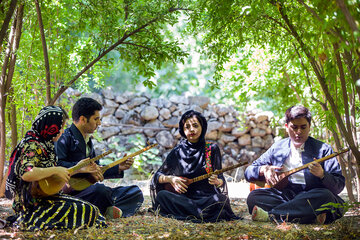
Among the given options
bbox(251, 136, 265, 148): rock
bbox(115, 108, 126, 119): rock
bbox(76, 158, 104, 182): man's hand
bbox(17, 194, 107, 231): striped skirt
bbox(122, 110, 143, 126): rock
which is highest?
bbox(115, 108, 126, 119): rock

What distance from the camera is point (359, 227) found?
345 cm

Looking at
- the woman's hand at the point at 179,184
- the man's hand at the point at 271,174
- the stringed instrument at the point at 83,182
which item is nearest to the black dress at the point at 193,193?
the woman's hand at the point at 179,184

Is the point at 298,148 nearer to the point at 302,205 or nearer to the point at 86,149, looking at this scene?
the point at 302,205

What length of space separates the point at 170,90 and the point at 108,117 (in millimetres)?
7627

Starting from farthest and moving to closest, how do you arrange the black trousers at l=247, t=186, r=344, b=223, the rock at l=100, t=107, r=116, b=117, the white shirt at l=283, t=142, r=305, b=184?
1. the rock at l=100, t=107, r=116, b=117
2. the white shirt at l=283, t=142, r=305, b=184
3. the black trousers at l=247, t=186, r=344, b=223

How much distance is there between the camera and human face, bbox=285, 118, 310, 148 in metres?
4.22

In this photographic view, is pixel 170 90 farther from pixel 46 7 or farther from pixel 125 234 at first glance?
pixel 125 234

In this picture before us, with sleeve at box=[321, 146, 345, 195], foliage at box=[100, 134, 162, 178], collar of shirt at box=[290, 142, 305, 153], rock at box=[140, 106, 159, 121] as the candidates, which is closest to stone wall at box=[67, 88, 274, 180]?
rock at box=[140, 106, 159, 121]

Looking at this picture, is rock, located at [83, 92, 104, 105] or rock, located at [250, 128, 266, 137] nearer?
rock, located at [83, 92, 104, 105]

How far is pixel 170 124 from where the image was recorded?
387 inches

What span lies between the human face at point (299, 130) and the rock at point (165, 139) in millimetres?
5645

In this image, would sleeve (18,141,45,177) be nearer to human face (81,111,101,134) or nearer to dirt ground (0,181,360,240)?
dirt ground (0,181,360,240)

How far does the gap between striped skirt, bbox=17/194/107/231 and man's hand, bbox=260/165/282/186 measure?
1948 millimetres

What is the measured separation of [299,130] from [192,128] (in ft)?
4.08
